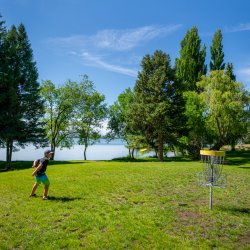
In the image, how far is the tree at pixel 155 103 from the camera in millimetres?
30875

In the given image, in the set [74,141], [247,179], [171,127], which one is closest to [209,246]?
[247,179]

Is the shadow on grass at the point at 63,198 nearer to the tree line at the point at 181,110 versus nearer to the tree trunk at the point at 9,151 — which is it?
the tree trunk at the point at 9,151

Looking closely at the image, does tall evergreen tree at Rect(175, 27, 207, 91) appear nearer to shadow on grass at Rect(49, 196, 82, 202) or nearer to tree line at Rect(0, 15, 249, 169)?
tree line at Rect(0, 15, 249, 169)

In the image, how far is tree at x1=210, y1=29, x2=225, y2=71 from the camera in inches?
1844

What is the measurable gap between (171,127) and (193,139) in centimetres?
695

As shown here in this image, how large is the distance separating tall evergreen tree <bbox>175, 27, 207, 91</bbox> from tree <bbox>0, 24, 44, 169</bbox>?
26394 mm

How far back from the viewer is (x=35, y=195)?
37.1 feet

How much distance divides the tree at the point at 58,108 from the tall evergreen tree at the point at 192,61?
2041 cm

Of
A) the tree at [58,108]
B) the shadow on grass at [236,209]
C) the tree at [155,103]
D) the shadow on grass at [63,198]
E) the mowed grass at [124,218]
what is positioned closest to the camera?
the mowed grass at [124,218]

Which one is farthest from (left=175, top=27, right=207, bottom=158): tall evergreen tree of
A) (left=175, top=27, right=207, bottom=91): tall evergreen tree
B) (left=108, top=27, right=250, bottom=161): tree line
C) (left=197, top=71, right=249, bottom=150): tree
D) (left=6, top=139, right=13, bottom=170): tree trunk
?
(left=6, top=139, right=13, bottom=170): tree trunk

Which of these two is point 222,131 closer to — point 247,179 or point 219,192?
point 247,179

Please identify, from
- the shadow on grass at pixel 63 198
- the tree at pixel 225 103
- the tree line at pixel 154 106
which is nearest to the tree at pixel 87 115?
the tree line at pixel 154 106

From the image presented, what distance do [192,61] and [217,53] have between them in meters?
6.69

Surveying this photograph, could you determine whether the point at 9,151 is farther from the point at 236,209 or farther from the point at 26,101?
the point at 236,209
